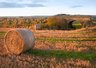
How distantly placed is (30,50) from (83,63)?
146 inches

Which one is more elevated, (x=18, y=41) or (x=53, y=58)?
(x=18, y=41)

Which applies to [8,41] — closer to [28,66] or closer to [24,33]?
[24,33]

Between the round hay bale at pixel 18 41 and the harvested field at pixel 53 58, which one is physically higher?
→ the round hay bale at pixel 18 41

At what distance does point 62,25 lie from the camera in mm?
29312

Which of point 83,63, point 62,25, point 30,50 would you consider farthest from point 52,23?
point 83,63

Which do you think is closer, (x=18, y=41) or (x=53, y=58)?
(x=53, y=58)

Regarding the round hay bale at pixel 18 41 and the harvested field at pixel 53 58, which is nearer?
the harvested field at pixel 53 58

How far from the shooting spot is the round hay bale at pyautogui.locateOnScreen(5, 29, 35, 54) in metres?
7.69

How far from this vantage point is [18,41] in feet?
25.6

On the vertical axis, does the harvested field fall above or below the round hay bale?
below

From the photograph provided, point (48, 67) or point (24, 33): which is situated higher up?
point (24, 33)

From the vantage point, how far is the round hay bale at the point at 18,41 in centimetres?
769

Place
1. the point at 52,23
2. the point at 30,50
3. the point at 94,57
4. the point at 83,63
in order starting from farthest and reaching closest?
the point at 52,23
the point at 30,50
the point at 94,57
the point at 83,63

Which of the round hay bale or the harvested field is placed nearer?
the harvested field
